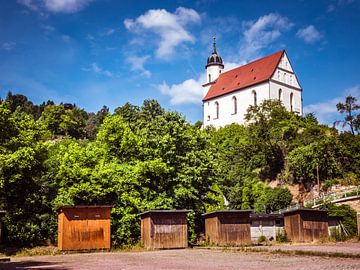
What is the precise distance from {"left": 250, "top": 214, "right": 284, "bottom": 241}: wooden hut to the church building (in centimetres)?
3908

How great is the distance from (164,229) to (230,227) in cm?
476

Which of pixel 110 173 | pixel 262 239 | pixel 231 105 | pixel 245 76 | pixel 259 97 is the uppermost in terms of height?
pixel 245 76

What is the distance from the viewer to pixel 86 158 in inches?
1227

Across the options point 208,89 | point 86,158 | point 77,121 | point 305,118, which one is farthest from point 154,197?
point 77,121

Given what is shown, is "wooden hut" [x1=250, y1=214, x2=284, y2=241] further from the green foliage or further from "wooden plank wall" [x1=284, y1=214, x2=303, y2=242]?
the green foliage

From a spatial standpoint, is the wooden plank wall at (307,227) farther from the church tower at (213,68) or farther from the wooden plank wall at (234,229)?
the church tower at (213,68)

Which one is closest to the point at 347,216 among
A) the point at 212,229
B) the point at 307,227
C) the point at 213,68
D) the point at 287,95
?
the point at 307,227

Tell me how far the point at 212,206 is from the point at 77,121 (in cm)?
6852

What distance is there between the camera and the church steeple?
8931cm

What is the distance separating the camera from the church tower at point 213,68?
292 feet

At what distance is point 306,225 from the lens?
33.1 meters

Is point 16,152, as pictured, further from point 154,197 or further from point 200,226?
point 200,226

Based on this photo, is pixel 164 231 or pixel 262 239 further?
pixel 262 239

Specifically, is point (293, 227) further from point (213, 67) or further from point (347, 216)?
point (213, 67)
